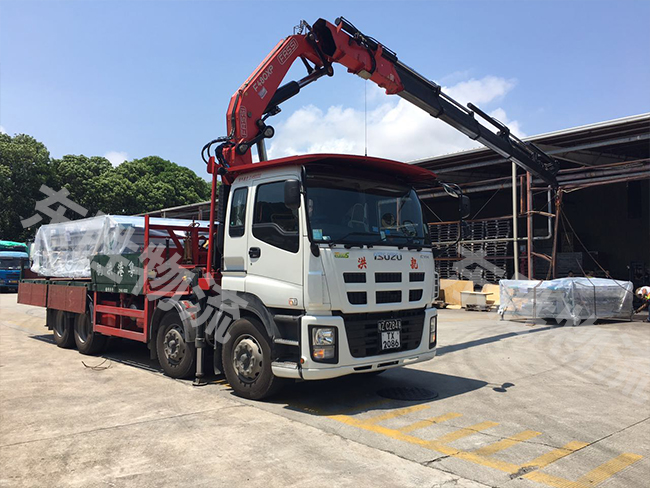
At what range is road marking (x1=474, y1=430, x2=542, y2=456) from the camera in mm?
4418

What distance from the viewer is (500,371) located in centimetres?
820

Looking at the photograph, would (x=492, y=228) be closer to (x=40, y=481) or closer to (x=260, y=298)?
(x=260, y=298)

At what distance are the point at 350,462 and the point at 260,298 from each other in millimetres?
2250

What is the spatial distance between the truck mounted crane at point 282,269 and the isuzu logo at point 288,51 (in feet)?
0.07

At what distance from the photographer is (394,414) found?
18.2 feet

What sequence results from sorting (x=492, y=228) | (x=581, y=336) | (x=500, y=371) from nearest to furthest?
1. (x=500, y=371)
2. (x=581, y=336)
3. (x=492, y=228)

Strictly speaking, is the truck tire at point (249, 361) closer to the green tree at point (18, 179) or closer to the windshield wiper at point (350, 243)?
the windshield wiper at point (350, 243)

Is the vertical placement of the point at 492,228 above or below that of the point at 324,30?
below

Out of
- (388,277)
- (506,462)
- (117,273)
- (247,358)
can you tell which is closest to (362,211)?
(388,277)

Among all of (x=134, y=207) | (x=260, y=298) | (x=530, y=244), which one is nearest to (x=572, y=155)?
(x=530, y=244)

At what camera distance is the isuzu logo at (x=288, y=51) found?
26.5 ft

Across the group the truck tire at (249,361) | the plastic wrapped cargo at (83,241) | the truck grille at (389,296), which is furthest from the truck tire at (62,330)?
the truck grille at (389,296)

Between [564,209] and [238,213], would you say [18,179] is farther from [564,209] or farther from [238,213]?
[238,213]

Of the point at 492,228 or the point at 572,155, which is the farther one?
the point at 492,228
